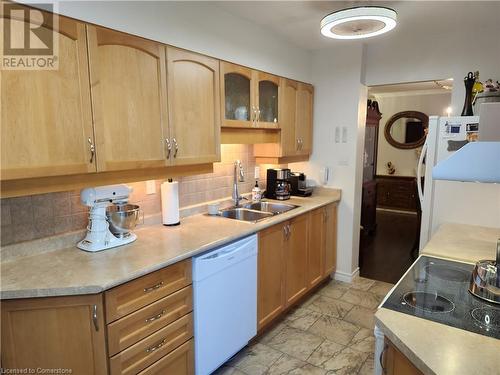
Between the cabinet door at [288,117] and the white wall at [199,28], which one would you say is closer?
the white wall at [199,28]

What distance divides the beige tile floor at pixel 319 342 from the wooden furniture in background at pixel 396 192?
409 cm

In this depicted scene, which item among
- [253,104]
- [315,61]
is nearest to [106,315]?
[253,104]

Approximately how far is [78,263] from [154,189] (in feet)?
2.66

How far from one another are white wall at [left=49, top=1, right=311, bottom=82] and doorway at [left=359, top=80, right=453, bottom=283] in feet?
8.51

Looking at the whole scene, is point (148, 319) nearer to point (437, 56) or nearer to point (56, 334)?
point (56, 334)

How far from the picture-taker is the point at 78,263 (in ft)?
5.32

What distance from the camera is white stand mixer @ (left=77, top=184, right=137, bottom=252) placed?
1769 mm

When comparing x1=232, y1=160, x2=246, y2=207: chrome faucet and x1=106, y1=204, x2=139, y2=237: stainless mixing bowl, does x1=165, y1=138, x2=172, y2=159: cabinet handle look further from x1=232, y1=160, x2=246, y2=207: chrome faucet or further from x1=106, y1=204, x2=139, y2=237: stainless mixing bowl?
x1=232, y1=160, x2=246, y2=207: chrome faucet

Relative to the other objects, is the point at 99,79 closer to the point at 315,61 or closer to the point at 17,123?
the point at 17,123

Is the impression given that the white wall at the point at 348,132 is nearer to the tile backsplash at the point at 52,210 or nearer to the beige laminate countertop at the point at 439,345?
the tile backsplash at the point at 52,210

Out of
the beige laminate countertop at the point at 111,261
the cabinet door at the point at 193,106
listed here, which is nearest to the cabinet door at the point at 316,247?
the beige laminate countertop at the point at 111,261

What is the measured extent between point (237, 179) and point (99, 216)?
1.46 metres

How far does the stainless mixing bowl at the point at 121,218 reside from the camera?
1850 mm

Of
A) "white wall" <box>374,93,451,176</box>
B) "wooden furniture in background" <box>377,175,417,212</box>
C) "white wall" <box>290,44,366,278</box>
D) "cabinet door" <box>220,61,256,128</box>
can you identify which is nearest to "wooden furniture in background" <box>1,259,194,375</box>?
"cabinet door" <box>220,61,256,128</box>
